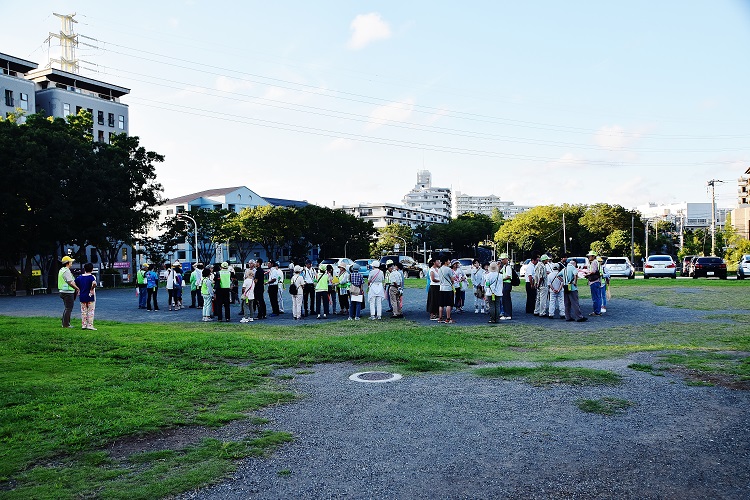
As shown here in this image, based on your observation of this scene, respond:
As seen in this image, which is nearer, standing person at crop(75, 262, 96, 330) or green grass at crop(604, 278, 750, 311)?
standing person at crop(75, 262, 96, 330)

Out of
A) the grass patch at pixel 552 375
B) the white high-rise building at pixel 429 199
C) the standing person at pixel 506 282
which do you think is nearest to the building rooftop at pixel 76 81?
the standing person at pixel 506 282

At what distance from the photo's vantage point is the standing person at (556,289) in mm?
16469

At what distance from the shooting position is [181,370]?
9250mm

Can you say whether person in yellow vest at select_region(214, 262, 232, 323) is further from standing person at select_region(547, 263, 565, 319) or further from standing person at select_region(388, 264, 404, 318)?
standing person at select_region(547, 263, 565, 319)

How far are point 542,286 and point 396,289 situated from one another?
4.65 meters

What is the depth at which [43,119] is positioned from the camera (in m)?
39.4

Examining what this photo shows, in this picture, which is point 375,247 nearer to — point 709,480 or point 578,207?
point 578,207

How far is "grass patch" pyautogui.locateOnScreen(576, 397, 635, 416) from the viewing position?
6395 mm

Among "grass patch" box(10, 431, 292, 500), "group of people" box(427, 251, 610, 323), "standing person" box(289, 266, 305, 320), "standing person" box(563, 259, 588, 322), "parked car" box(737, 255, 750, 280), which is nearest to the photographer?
"grass patch" box(10, 431, 292, 500)

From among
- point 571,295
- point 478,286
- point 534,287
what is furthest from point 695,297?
point 478,286

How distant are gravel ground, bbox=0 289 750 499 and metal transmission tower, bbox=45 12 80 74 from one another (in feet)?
244

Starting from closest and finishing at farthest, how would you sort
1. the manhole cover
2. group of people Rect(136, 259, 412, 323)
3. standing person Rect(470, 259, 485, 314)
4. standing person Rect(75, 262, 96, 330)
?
the manhole cover
standing person Rect(75, 262, 96, 330)
group of people Rect(136, 259, 412, 323)
standing person Rect(470, 259, 485, 314)

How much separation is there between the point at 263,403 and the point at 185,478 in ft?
7.95

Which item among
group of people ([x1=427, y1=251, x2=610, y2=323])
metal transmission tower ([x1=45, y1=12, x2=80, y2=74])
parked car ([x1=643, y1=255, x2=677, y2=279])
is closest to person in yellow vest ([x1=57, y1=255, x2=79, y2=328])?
group of people ([x1=427, y1=251, x2=610, y2=323])
